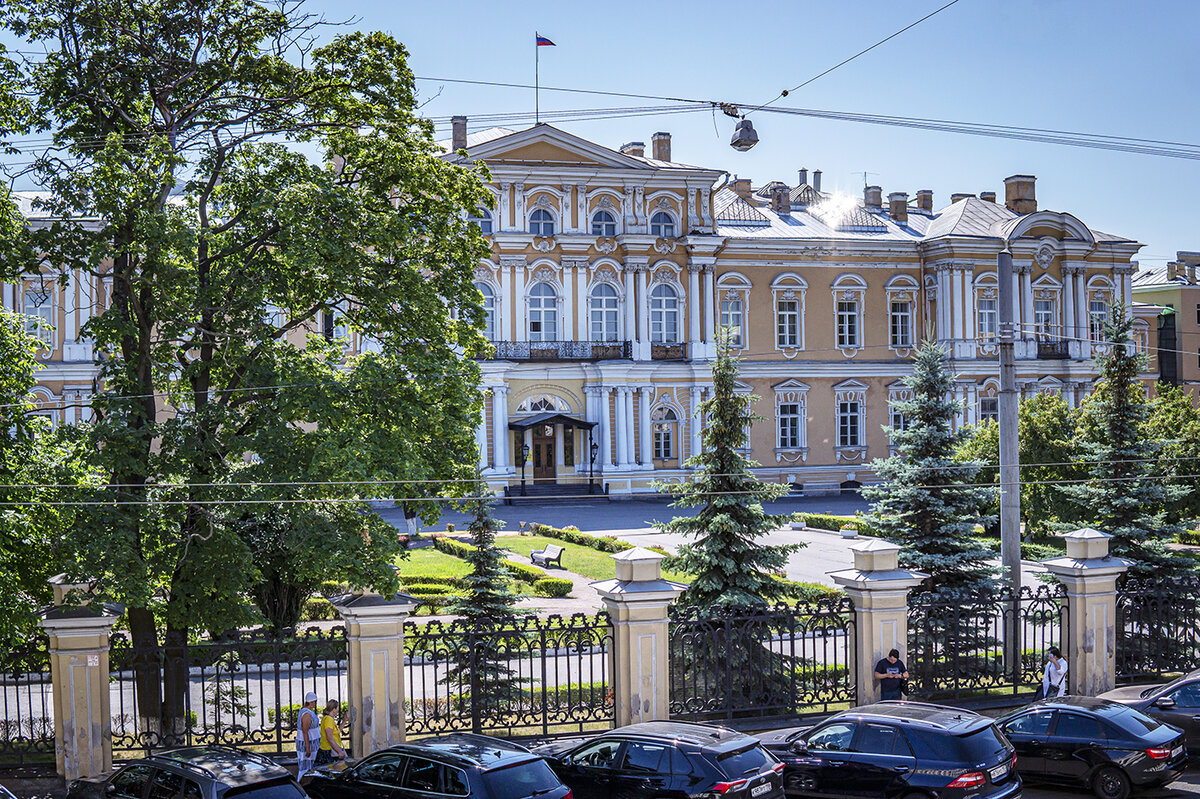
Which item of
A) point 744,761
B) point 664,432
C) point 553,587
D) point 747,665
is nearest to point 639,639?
point 747,665

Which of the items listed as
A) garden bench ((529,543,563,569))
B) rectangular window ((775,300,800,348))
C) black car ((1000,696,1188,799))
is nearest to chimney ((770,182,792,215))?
rectangular window ((775,300,800,348))

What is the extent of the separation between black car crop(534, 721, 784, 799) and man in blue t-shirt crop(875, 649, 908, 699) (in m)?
4.04

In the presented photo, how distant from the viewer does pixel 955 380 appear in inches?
1956

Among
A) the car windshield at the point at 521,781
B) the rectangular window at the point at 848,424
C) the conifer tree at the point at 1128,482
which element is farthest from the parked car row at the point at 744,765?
the rectangular window at the point at 848,424

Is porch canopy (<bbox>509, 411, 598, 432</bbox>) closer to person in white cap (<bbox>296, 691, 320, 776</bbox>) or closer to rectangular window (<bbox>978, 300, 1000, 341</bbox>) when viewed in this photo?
rectangular window (<bbox>978, 300, 1000, 341</bbox>)

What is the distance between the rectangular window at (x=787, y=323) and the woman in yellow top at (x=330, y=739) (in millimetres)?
38269

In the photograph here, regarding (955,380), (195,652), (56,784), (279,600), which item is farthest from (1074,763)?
(955,380)

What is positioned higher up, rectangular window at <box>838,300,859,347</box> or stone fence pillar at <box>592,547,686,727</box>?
rectangular window at <box>838,300,859,347</box>

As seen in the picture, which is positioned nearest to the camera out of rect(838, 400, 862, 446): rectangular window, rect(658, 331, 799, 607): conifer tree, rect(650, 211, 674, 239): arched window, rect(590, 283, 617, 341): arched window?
rect(658, 331, 799, 607): conifer tree

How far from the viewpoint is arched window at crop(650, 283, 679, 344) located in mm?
47188

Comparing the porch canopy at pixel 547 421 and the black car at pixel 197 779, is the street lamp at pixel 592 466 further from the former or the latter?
the black car at pixel 197 779

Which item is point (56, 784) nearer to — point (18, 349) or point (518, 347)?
point (18, 349)

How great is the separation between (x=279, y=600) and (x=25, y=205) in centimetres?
2868

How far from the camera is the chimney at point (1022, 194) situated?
54781mm
